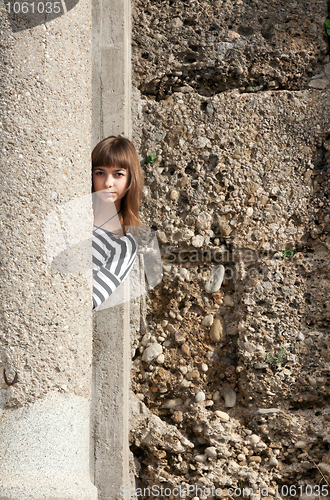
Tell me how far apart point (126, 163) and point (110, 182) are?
0.12 m

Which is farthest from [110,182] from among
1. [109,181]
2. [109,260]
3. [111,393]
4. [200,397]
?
[200,397]

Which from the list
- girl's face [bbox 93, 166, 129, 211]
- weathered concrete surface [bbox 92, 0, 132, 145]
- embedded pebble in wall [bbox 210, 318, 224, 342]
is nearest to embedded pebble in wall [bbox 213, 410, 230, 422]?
embedded pebble in wall [bbox 210, 318, 224, 342]

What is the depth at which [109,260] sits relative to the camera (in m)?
2.65

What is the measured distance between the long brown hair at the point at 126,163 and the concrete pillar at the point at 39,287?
0.54 metres

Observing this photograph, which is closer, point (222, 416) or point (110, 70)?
point (222, 416)

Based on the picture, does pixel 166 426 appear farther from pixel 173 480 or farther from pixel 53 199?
pixel 53 199

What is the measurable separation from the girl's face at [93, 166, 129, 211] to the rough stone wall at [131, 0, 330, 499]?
0.31 meters

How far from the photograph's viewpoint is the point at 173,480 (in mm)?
2855

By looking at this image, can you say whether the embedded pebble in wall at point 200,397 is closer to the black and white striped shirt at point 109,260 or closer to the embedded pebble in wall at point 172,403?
the embedded pebble in wall at point 172,403

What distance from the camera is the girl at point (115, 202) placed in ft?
8.74

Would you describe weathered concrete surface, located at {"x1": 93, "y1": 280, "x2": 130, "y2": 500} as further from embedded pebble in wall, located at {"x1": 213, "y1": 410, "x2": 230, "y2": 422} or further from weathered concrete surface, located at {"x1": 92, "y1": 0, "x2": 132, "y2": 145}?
weathered concrete surface, located at {"x1": 92, "y1": 0, "x2": 132, "y2": 145}

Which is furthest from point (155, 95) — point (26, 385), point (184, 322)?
point (26, 385)

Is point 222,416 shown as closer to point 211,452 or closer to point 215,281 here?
point 211,452

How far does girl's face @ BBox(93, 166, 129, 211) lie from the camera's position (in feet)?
9.00
